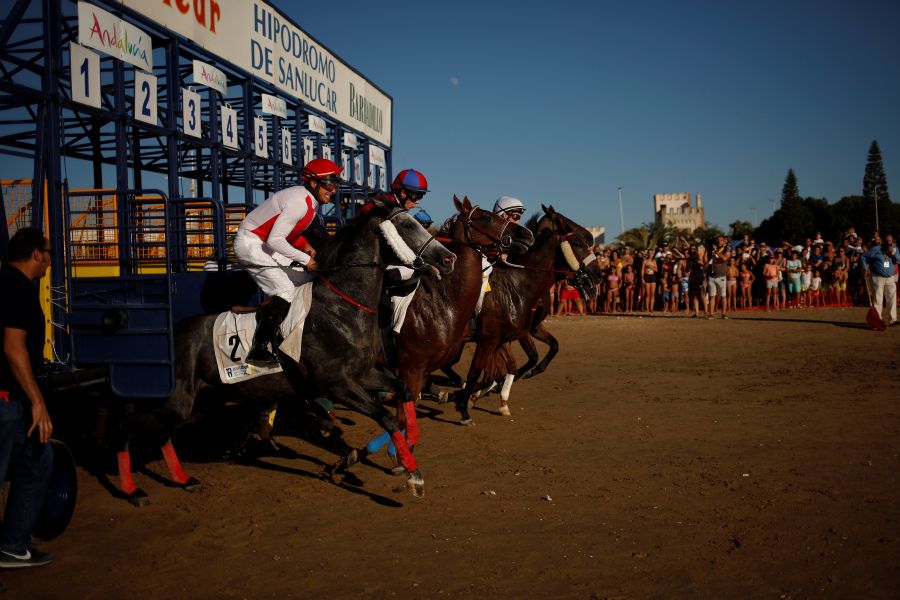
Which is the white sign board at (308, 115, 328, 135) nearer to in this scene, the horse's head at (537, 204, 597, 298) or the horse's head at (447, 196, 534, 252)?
the horse's head at (537, 204, 597, 298)

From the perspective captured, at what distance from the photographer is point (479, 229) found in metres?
7.75

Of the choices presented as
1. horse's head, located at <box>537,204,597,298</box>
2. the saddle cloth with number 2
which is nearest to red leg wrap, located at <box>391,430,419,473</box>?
the saddle cloth with number 2

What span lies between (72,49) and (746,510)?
9.97 metres

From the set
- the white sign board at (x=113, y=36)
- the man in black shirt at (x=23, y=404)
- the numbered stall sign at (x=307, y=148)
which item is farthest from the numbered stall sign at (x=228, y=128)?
the man in black shirt at (x=23, y=404)

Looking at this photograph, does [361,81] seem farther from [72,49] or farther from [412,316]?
[412,316]

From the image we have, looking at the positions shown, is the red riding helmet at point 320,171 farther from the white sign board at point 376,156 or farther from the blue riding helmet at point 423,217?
the white sign board at point 376,156

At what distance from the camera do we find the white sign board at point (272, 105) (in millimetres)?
15812

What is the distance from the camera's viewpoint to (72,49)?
9.22 m

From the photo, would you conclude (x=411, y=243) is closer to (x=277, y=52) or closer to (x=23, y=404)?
(x=23, y=404)

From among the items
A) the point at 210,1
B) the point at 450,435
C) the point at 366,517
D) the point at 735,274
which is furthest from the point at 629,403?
the point at 735,274

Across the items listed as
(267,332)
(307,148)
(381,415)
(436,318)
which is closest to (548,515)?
(381,415)

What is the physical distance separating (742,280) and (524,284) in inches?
696

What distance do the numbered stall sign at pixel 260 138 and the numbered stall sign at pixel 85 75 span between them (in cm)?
626

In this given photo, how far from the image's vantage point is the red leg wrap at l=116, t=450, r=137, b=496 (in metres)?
6.01
